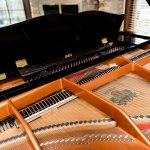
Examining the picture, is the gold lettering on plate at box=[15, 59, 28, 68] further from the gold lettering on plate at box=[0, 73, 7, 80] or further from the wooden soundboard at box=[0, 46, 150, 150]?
the wooden soundboard at box=[0, 46, 150, 150]

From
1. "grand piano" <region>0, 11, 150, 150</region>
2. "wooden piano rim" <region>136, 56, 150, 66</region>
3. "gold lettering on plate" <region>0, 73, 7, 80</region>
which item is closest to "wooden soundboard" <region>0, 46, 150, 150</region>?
"grand piano" <region>0, 11, 150, 150</region>

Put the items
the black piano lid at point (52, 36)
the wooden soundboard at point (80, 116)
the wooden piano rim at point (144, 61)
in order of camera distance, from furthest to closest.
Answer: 1. the wooden piano rim at point (144, 61)
2. the black piano lid at point (52, 36)
3. the wooden soundboard at point (80, 116)

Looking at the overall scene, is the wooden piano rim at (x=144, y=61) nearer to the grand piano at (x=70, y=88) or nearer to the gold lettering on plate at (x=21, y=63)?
the grand piano at (x=70, y=88)

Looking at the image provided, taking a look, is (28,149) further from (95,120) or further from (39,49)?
(39,49)

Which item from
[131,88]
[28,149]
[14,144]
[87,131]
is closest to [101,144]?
A: [87,131]

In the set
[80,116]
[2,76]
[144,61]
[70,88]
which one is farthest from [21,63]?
[144,61]

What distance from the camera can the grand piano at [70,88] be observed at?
111 cm

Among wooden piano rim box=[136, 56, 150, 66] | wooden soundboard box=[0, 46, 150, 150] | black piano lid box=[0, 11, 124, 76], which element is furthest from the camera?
wooden piano rim box=[136, 56, 150, 66]

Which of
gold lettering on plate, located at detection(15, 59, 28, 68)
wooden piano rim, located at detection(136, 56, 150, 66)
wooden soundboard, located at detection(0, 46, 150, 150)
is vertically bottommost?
wooden soundboard, located at detection(0, 46, 150, 150)

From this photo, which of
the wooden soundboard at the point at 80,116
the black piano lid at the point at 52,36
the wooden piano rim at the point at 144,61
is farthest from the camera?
the wooden piano rim at the point at 144,61

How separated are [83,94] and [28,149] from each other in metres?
0.50

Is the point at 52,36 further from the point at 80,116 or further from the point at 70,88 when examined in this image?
the point at 80,116

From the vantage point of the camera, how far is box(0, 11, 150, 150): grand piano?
1.11m

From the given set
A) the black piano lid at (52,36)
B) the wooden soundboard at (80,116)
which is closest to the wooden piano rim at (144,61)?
the wooden soundboard at (80,116)
